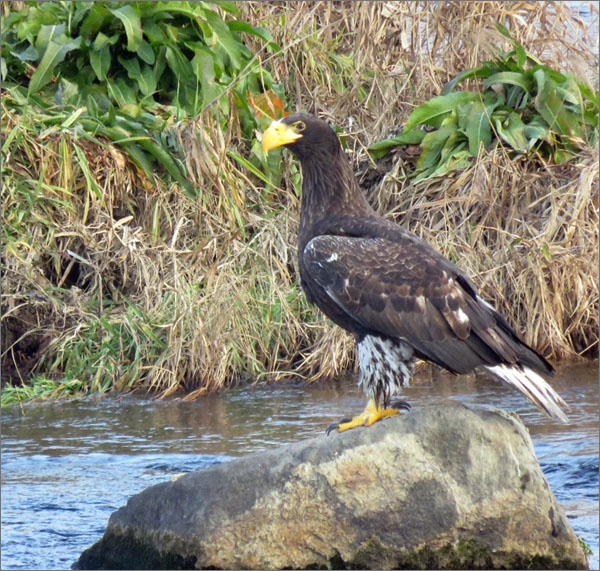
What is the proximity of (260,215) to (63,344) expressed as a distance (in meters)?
1.60

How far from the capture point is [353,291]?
4.93 meters

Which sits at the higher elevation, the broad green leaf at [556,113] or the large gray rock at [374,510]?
the broad green leaf at [556,113]

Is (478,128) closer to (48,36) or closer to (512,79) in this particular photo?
(512,79)

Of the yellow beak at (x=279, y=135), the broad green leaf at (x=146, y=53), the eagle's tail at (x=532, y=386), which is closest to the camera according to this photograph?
the eagle's tail at (x=532, y=386)

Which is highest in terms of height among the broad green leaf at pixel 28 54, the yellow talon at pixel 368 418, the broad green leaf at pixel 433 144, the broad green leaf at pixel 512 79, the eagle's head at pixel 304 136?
the broad green leaf at pixel 28 54

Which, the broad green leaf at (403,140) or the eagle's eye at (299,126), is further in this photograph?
the broad green leaf at (403,140)

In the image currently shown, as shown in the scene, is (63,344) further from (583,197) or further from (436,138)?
(583,197)

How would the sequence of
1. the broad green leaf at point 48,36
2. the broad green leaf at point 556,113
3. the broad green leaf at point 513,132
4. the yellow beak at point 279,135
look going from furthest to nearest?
the broad green leaf at point 48,36, the broad green leaf at point 556,113, the broad green leaf at point 513,132, the yellow beak at point 279,135

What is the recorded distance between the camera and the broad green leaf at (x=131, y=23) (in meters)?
7.79

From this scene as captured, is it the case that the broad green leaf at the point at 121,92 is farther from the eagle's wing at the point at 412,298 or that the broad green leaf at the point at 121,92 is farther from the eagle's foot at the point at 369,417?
the eagle's foot at the point at 369,417

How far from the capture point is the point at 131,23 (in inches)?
308

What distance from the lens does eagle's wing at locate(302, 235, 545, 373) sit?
486 cm

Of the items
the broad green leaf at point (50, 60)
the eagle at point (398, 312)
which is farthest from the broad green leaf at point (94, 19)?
the eagle at point (398, 312)

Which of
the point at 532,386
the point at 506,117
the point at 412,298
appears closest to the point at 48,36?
the point at 506,117
